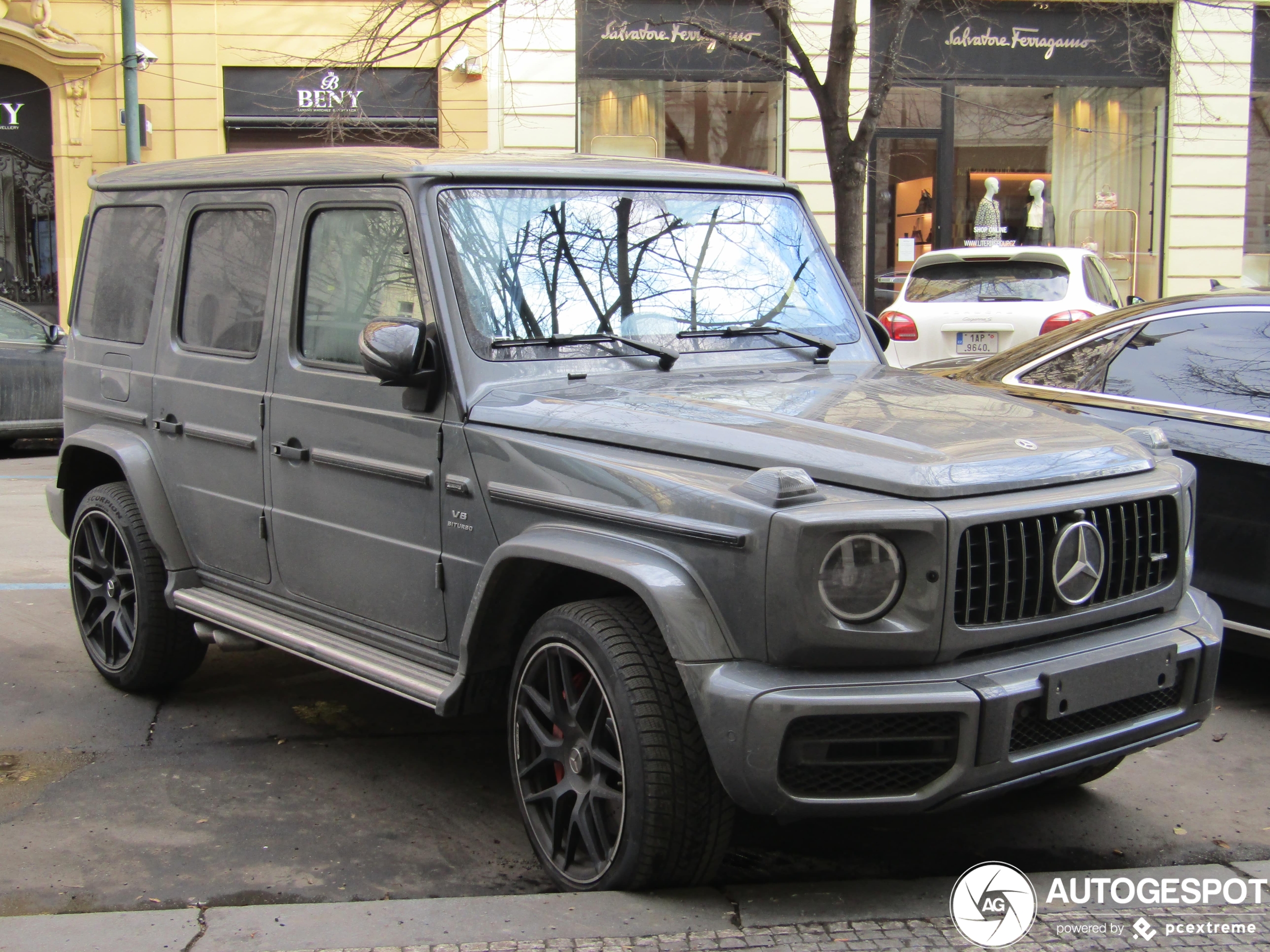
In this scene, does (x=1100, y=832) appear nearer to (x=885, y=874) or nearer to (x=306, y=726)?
(x=885, y=874)

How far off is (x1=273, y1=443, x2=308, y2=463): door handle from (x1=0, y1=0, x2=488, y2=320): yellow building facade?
13993 millimetres

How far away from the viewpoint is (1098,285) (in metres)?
11.6

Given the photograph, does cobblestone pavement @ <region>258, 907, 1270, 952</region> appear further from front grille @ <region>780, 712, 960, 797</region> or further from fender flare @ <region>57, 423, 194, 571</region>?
fender flare @ <region>57, 423, 194, 571</region>

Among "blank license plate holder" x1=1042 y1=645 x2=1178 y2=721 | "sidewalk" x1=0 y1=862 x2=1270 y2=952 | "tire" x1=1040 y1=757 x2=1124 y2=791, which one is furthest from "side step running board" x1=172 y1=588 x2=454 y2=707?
"tire" x1=1040 y1=757 x2=1124 y2=791

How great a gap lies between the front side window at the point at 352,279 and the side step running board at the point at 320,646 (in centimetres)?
87

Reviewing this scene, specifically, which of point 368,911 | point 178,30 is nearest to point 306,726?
Result: point 368,911

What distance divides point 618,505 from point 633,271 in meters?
1.08

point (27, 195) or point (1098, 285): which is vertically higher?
point (27, 195)

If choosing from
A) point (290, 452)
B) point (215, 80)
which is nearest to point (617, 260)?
point (290, 452)

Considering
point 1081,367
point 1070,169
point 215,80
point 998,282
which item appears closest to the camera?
point 1081,367

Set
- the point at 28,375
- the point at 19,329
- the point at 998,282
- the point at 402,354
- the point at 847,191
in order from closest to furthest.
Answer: the point at 402,354, the point at 998,282, the point at 847,191, the point at 28,375, the point at 19,329

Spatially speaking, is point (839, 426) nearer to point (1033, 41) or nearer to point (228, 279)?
point (228, 279)

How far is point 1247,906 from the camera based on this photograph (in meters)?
3.34

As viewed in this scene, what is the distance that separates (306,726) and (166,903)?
151cm
